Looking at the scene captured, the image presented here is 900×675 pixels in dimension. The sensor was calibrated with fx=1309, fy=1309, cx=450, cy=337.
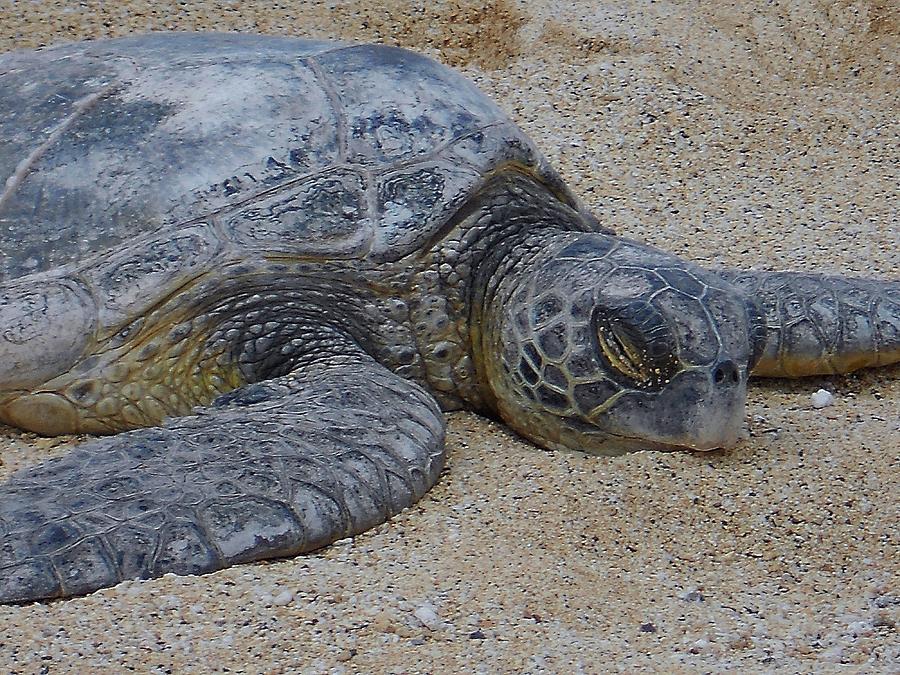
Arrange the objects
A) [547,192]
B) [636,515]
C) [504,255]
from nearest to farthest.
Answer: [636,515], [504,255], [547,192]

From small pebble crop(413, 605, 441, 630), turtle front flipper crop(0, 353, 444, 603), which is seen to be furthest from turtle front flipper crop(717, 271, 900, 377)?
small pebble crop(413, 605, 441, 630)

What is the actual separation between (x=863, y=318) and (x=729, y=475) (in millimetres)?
925

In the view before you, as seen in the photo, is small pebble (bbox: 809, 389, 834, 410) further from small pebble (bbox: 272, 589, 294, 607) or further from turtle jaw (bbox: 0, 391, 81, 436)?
turtle jaw (bbox: 0, 391, 81, 436)

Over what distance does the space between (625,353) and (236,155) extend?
3.26ft

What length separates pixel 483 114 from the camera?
10.5 ft

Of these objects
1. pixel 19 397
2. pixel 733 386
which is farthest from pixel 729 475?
pixel 19 397

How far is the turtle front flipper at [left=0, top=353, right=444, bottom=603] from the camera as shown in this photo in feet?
6.83

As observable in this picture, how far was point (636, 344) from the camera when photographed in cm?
266

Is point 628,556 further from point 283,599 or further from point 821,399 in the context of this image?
point 821,399

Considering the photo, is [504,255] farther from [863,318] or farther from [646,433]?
[863,318]

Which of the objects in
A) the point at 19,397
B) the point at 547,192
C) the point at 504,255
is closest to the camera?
the point at 19,397

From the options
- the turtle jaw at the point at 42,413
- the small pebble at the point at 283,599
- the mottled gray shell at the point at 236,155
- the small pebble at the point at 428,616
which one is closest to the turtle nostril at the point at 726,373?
the mottled gray shell at the point at 236,155

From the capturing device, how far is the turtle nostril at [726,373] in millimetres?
2648

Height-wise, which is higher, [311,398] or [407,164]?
[407,164]
